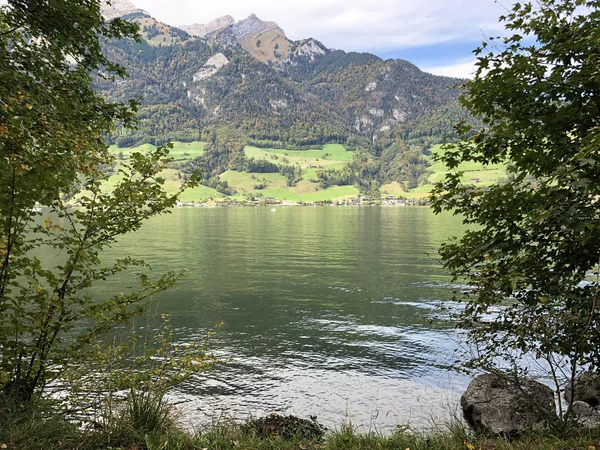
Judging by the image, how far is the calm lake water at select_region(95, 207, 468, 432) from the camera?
1491 centimetres

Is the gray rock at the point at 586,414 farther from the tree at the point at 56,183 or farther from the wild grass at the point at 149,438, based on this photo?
the tree at the point at 56,183

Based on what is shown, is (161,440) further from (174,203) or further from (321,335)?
(321,335)

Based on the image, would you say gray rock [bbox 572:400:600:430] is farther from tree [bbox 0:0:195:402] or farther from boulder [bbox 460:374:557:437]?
tree [bbox 0:0:195:402]

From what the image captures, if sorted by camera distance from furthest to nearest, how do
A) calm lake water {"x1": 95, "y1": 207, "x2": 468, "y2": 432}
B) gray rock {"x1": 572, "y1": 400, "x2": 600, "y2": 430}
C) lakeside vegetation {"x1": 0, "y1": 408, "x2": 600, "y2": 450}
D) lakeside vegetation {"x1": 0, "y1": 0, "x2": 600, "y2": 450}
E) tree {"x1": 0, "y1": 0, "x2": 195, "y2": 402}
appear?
calm lake water {"x1": 95, "y1": 207, "x2": 468, "y2": 432} → gray rock {"x1": 572, "y1": 400, "x2": 600, "y2": 430} → tree {"x1": 0, "y1": 0, "x2": 195, "y2": 402} → lakeside vegetation {"x1": 0, "y1": 0, "x2": 600, "y2": 450} → lakeside vegetation {"x1": 0, "y1": 408, "x2": 600, "y2": 450}

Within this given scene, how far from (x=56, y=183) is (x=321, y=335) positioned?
1795cm

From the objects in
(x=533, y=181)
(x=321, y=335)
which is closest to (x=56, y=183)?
(x=533, y=181)

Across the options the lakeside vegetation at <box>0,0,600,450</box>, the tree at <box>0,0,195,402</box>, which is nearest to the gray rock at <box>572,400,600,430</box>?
the lakeside vegetation at <box>0,0,600,450</box>

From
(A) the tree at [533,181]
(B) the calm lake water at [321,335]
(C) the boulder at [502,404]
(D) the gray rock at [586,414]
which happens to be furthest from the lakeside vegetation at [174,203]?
(C) the boulder at [502,404]

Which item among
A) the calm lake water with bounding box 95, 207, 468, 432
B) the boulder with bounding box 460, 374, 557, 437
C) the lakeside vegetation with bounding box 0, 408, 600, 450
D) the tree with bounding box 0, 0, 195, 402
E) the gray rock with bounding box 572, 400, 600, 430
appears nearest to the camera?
the lakeside vegetation with bounding box 0, 408, 600, 450

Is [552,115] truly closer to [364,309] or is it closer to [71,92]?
[71,92]

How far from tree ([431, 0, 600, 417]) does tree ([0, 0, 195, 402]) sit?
21.4 ft

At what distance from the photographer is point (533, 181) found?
852cm

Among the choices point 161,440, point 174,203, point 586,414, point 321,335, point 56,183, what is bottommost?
point 321,335

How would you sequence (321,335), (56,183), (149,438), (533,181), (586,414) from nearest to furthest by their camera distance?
(149,438)
(56,183)
(533,181)
(586,414)
(321,335)
